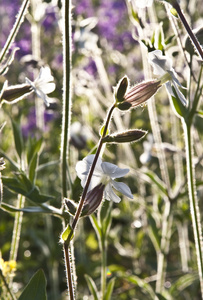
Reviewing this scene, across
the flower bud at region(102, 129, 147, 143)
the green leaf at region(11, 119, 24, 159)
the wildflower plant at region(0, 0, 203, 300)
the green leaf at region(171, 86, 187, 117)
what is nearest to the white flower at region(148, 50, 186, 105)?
the wildflower plant at region(0, 0, 203, 300)

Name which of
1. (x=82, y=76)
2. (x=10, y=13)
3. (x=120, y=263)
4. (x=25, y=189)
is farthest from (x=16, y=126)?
(x=10, y=13)

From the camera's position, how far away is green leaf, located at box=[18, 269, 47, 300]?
805 mm

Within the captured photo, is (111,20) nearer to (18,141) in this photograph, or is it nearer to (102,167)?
(18,141)

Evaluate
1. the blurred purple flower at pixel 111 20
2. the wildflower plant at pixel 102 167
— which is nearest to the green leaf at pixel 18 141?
the wildflower plant at pixel 102 167

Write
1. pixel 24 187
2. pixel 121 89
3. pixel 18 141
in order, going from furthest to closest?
1. pixel 18 141
2. pixel 24 187
3. pixel 121 89

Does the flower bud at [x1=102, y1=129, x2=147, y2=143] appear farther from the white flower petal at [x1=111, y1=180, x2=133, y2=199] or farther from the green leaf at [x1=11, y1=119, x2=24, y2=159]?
the green leaf at [x1=11, y1=119, x2=24, y2=159]

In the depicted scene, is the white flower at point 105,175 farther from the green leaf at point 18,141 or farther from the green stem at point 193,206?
the green leaf at point 18,141

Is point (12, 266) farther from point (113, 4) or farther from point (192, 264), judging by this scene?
point (113, 4)

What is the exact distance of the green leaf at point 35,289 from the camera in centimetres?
81

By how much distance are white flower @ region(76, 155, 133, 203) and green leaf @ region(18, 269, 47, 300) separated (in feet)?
0.64

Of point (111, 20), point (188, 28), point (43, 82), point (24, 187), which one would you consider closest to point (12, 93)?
point (43, 82)

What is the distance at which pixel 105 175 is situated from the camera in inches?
29.7

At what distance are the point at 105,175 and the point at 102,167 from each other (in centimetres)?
2

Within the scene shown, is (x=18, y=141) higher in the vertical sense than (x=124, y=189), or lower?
higher
